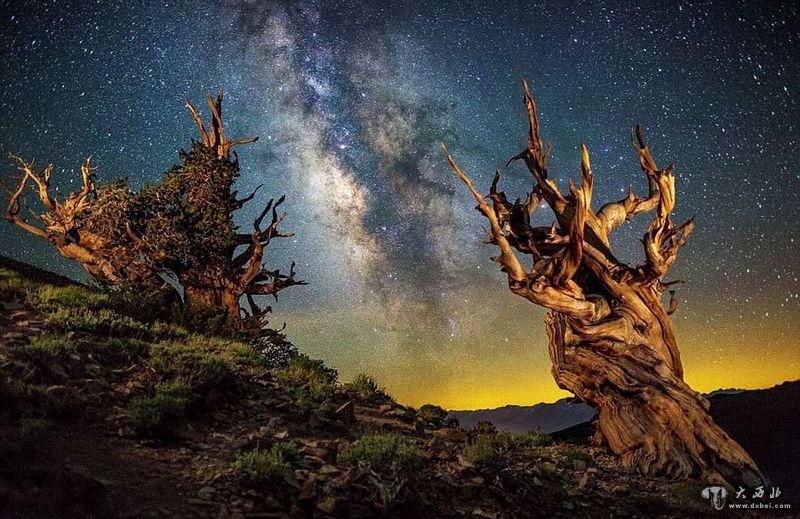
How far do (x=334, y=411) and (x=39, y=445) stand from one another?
4.59 metres

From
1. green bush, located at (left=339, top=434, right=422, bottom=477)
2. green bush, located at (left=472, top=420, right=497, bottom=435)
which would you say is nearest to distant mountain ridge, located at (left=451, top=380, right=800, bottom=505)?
green bush, located at (left=472, top=420, right=497, bottom=435)

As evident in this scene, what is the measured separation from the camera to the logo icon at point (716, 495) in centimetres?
962

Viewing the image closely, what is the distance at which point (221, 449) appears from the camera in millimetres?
6902

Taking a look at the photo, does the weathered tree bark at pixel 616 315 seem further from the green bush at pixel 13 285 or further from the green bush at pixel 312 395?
the green bush at pixel 13 285

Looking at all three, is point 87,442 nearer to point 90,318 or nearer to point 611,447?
point 90,318

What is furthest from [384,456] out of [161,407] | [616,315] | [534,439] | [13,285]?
[13,285]

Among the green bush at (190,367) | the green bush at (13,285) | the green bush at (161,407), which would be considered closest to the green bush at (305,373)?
the green bush at (190,367)

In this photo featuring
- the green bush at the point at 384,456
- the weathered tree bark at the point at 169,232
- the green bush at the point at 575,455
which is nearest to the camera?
the green bush at the point at 384,456

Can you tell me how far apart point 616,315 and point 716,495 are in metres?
4.45

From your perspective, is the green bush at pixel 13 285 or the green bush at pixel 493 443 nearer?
the green bush at pixel 493 443

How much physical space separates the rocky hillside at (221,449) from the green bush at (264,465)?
17 millimetres

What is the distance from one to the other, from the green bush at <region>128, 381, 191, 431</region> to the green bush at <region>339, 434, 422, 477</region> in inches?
93.5

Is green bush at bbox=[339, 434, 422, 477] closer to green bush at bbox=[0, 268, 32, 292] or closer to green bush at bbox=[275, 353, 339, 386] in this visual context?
green bush at bbox=[275, 353, 339, 386]

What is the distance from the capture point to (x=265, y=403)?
9.21 m
